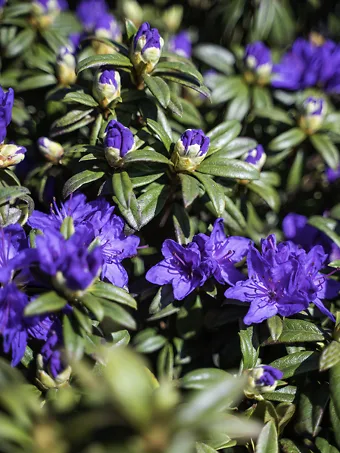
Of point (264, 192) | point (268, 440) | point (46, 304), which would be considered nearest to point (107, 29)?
point (264, 192)

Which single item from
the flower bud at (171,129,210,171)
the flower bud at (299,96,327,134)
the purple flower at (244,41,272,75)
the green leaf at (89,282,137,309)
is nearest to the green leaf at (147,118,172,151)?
the flower bud at (171,129,210,171)

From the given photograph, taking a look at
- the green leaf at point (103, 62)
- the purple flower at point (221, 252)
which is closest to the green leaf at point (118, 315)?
the purple flower at point (221, 252)

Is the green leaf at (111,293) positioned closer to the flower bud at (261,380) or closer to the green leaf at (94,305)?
the green leaf at (94,305)

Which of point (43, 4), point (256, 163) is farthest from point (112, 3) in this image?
point (256, 163)

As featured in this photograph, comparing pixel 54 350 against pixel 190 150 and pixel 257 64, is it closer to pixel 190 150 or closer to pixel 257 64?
pixel 190 150

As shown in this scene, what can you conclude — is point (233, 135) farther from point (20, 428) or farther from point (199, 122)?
point (20, 428)

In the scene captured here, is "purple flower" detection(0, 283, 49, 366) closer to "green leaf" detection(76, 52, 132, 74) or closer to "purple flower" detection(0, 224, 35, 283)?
"purple flower" detection(0, 224, 35, 283)
